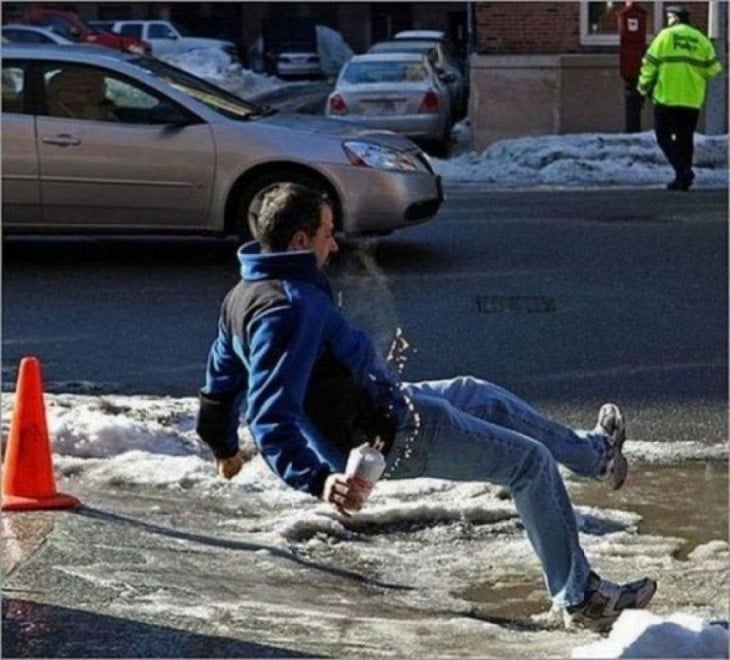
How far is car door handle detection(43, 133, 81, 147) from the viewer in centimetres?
1397

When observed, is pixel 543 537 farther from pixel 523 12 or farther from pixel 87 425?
pixel 523 12

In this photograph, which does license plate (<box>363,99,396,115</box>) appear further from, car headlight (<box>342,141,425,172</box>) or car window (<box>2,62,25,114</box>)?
car window (<box>2,62,25,114</box>)

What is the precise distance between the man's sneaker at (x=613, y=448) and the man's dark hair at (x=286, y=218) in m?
1.31

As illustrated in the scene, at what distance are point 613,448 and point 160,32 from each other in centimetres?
4597

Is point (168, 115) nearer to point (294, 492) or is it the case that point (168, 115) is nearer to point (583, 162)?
point (294, 492)

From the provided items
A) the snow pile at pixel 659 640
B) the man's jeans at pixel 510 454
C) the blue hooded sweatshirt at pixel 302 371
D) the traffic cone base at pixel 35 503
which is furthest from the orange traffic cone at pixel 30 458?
the snow pile at pixel 659 640

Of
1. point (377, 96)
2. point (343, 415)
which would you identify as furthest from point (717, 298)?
point (377, 96)

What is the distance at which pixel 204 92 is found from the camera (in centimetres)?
1441

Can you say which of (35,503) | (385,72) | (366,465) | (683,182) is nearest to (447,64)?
(385,72)

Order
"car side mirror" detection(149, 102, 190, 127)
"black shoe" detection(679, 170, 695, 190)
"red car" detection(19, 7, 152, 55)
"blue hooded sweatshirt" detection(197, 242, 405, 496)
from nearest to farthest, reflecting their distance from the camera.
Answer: "blue hooded sweatshirt" detection(197, 242, 405, 496), "car side mirror" detection(149, 102, 190, 127), "black shoe" detection(679, 170, 695, 190), "red car" detection(19, 7, 152, 55)

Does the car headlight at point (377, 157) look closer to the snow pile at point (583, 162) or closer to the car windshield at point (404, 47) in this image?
the snow pile at point (583, 162)

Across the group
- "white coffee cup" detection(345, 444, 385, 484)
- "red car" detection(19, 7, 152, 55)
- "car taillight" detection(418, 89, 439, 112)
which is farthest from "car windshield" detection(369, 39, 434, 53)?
"white coffee cup" detection(345, 444, 385, 484)

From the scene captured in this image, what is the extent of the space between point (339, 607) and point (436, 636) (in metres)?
0.53

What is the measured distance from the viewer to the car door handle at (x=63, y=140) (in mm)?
13969
